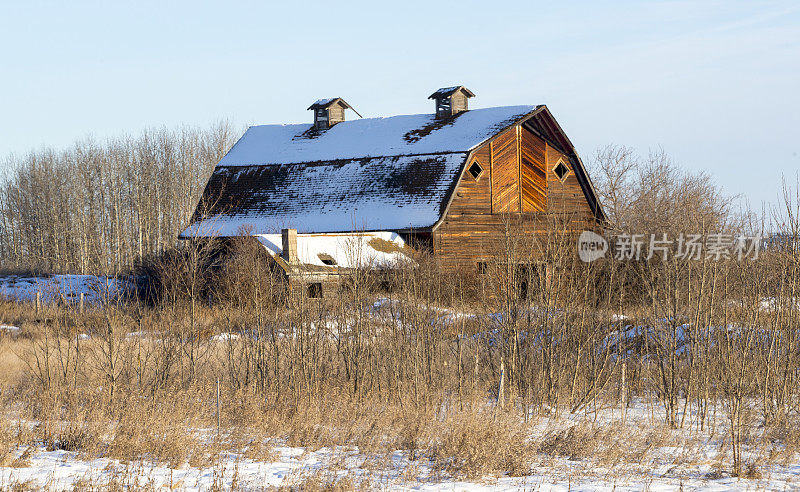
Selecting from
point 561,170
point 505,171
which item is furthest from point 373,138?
point 561,170

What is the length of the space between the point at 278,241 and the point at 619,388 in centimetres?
1462

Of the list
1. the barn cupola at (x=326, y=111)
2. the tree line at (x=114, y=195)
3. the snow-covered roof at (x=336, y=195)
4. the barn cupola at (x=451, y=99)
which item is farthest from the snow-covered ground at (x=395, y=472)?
the tree line at (x=114, y=195)

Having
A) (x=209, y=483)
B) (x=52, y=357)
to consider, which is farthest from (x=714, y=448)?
(x=52, y=357)

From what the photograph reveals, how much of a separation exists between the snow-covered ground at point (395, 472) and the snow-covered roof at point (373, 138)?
2032 centimetres

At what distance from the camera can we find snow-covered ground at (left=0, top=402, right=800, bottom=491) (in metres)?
7.93

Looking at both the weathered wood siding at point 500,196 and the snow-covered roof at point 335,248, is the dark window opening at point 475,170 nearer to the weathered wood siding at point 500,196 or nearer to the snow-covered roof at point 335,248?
the weathered wood siding at point 500,196

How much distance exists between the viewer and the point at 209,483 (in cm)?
802

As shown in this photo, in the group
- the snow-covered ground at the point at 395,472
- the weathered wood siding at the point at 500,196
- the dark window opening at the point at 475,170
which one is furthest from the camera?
the dark window opening at the point at 475,170

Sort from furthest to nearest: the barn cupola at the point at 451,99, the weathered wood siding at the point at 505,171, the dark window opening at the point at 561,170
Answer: the barn cupola at the point at 451,99, the dark window opening at the point at 561,170, the weathered wood siding at the point at 505,171

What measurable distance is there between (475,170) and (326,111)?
9510 millimetres

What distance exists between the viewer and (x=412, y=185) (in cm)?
2933

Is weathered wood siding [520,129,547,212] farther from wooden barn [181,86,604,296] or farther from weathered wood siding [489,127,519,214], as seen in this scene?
weathered wood siding [489,127,519,214]

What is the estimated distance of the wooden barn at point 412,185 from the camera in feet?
91.9

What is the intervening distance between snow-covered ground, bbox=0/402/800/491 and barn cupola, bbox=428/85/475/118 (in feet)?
80.8
